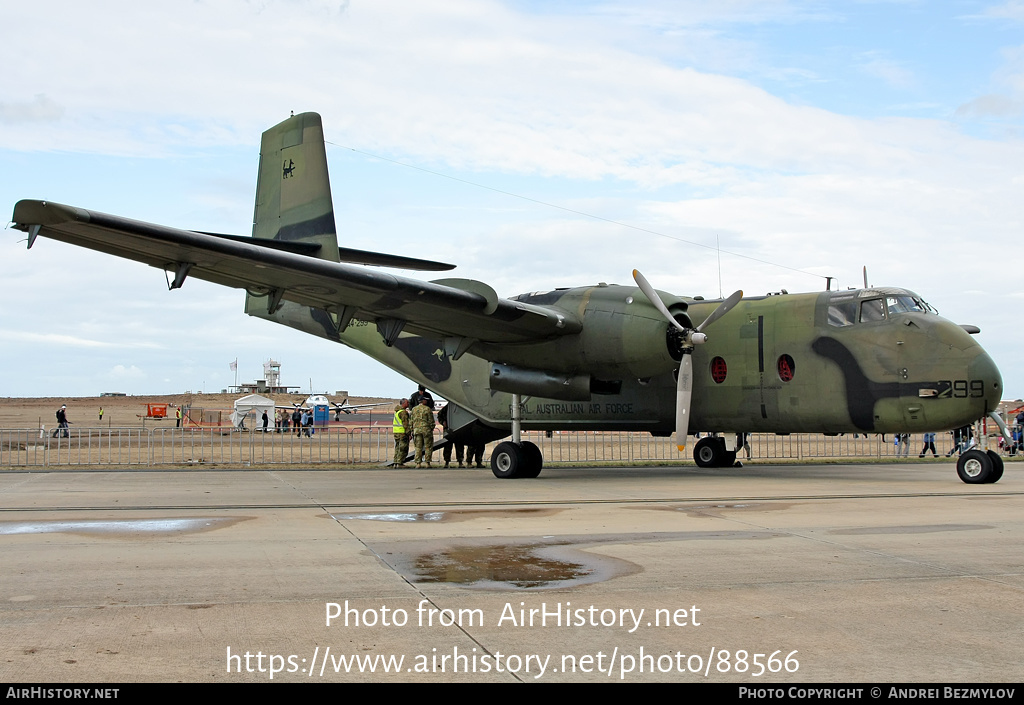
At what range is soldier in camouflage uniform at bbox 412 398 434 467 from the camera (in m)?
21.8

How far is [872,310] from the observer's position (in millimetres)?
15797

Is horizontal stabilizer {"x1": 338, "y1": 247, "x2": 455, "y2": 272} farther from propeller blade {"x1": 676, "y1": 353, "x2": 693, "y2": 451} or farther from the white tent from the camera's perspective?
the white tent

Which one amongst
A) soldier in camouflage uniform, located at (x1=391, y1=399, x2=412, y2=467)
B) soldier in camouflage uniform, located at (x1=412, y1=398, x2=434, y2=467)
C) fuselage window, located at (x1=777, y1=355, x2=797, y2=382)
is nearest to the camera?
fuselage window, located at (x1=777, y1=355, x2=797, y2=382)

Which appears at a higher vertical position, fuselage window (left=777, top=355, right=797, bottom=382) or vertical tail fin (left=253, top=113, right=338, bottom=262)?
vertical tail fin (left=253, top=113, right=338, bottom=262)

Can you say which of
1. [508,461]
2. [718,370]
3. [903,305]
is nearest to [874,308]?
[903,305]

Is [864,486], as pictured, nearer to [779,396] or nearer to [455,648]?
[779,396]

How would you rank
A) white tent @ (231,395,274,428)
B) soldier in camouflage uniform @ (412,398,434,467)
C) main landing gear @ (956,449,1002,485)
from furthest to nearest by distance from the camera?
white tent @ (231,395,274,428)
soldier in camouflage uniform @ (412,398,434,467)
main landing gear @ (956,449,1002,485)

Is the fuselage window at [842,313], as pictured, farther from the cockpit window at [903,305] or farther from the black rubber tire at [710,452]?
the black rubber tire at [710,452]

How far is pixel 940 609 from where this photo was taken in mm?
5613

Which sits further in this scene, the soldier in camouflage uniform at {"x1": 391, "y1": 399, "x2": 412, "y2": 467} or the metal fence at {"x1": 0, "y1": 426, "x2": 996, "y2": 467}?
the metal fence at {"x1": 0, "y1": 426, "x2": 996, "y2": 467}

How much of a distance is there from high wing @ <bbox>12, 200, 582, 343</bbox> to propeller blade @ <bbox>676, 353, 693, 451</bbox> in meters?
2.11

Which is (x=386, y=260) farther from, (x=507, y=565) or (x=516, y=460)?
(x=507, y=565)

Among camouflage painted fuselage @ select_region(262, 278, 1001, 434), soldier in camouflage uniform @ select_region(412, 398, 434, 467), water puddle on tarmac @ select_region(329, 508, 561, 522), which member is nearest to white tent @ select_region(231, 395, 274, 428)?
soldier in camouflage uniform @ select_region(412, 398, 434, 467)

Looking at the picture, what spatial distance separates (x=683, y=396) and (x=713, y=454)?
16.2ft
